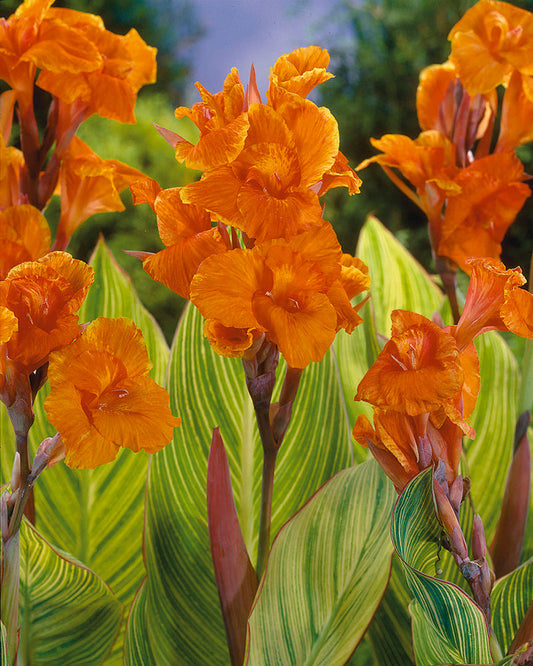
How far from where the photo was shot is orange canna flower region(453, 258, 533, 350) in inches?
12.5

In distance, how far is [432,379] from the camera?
30cm

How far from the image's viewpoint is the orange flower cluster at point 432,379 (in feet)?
0.97

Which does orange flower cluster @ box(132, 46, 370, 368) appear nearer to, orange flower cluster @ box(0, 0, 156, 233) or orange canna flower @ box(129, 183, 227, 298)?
orange canna flower @ box(129, 183, 227, 298)

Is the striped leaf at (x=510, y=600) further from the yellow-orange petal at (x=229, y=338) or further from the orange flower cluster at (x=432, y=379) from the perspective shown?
the yellow-orange petal at (x=229, y=338)

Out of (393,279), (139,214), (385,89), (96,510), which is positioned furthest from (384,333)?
(385,89)

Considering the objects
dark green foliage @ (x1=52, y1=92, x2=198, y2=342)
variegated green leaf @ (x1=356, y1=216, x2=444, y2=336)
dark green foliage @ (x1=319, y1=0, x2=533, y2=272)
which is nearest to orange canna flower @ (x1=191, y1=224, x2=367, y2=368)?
variegated green leaf @ (x1=356, y1=216, x2=444, y2=336)

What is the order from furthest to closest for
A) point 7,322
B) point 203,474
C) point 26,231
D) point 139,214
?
point 139,214, point 203,474, point 26,231, point 7,322

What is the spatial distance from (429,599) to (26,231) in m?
0.29

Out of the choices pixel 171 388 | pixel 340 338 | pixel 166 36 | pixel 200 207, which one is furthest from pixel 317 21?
pixel 200 207

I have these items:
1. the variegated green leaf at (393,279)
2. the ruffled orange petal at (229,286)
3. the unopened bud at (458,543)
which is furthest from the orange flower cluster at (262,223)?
the variegated green leaf at (393,279)

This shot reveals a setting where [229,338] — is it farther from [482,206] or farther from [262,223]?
[482,206]

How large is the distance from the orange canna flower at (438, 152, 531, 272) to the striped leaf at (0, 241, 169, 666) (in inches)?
10.6

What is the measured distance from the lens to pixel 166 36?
1.74 m

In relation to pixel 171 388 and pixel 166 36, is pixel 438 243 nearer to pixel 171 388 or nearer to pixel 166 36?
pixel 171 388
